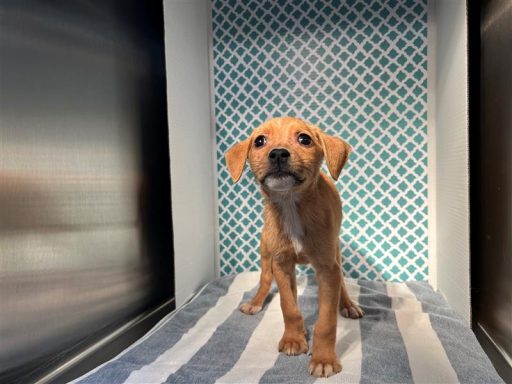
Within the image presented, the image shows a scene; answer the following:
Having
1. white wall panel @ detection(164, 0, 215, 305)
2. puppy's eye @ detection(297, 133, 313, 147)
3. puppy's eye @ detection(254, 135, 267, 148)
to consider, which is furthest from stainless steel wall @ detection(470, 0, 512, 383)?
white wall panel @ detection(164, 0, 215, 305)

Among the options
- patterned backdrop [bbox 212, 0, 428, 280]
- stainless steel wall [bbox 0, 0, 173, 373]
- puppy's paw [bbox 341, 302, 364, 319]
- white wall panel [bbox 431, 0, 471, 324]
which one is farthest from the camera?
patterned backdrop [bbox 212, 0, 428, 280]

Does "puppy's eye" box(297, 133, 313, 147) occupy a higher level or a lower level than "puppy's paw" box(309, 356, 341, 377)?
higher

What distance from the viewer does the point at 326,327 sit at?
1.31m

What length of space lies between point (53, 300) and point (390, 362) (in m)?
1.15

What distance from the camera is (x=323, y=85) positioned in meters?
2.31

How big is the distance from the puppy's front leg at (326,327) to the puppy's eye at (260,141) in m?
0.48

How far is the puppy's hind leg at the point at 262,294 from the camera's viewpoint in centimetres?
186

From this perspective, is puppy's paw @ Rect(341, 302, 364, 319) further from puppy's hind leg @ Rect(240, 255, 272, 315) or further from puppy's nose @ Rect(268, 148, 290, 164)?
puppy's nose @ Rect(268, 148, 290, 164)

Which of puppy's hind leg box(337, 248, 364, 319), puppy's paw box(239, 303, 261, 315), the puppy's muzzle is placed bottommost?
puppy's paw box(239, 303, 261, 315)

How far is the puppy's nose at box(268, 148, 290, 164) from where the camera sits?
48.5 inches

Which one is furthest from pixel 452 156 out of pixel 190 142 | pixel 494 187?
pixel 190 142

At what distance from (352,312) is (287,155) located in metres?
0.88

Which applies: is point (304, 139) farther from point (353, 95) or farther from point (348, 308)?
point (353, 95)

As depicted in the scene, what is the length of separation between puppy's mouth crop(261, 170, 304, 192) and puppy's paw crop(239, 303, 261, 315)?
81cm
